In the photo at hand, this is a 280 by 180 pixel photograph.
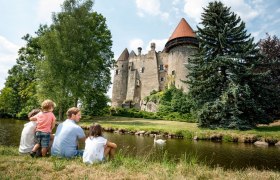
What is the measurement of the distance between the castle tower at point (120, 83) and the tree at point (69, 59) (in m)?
19.5

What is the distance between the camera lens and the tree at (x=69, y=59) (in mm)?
21172

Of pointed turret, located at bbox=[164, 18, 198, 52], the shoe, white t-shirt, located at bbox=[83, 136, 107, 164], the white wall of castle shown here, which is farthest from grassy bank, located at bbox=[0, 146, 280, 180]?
the white wall of castle

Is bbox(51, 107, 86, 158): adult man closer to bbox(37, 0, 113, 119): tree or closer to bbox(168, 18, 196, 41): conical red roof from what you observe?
bbox(37, 0, 113, 119): tree

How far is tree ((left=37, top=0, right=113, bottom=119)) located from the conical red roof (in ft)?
49.7

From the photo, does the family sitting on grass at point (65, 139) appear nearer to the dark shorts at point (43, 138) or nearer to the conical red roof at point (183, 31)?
the dark shorts at point (43, 138)

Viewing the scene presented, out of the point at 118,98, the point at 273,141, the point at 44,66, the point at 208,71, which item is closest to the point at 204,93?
the point at 208,71

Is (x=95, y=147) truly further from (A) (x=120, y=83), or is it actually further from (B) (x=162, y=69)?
(A) (x=120, y=83)

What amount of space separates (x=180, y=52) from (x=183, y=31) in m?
3.47

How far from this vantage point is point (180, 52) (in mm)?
35094

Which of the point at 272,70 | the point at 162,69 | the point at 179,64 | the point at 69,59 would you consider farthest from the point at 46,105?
the point at 162,69

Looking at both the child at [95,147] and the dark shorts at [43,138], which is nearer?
the child at [95,147]

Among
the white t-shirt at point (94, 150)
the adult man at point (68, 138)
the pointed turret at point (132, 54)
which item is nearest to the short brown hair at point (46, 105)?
the adult man at point (68, 138)

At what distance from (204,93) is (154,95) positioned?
18.6m

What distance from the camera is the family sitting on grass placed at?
4.87 meters
